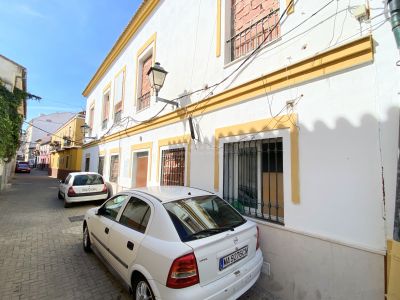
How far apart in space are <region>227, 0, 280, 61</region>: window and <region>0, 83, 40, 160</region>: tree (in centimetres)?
971

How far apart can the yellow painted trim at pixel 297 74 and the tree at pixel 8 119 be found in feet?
27.9

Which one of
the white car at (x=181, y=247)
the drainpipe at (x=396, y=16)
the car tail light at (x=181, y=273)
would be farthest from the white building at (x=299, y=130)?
the car tail light at (x=181, y=273)

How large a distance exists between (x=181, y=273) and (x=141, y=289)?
2.63 feet

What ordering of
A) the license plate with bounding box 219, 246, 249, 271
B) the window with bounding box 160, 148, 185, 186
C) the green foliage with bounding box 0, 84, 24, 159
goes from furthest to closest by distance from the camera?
the green foliage with bounding box 0, 84, 24, 159 < the window with bounding box 160, 148, 185, 186 < the license plate with bounding box 219, 246, 249, 271

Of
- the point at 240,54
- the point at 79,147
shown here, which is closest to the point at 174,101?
the point at 240,54

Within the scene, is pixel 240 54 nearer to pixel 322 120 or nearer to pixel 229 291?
pixel 322 120

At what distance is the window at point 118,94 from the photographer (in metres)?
10.1

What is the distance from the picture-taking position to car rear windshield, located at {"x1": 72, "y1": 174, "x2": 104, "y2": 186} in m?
8.91

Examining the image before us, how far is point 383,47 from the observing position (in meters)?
2.60

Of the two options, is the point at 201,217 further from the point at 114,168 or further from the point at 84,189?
the point at 114,168

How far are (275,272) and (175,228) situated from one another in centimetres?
190

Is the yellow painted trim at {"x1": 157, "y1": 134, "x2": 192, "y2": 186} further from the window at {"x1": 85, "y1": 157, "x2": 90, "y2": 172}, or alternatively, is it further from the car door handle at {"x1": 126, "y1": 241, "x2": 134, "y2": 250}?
the window at {"x1": 85, "y1": 157, "x2": 90, "y2": 172}

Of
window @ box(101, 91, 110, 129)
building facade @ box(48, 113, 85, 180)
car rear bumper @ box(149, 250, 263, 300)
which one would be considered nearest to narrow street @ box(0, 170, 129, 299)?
car rear bumper @ box(149, 250, 263, 300)

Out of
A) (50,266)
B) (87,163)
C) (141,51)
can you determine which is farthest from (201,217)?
(87,163)
